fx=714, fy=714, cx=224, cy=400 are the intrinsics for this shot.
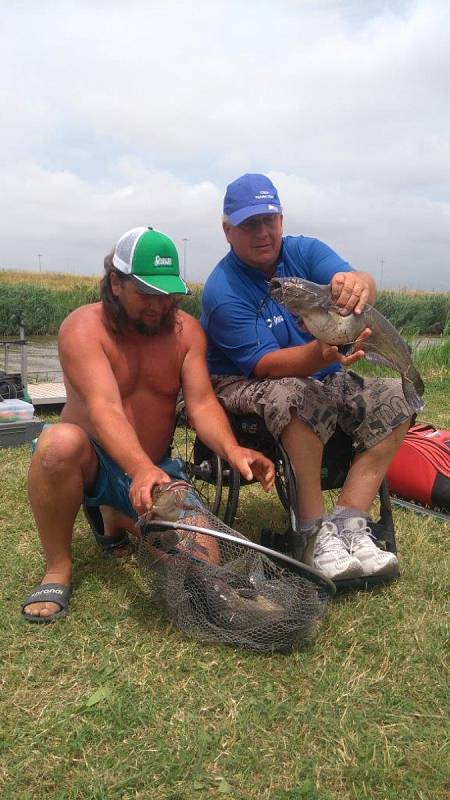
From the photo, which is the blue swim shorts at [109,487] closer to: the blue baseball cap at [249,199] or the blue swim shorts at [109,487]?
the blue swim shorts at [109,487]

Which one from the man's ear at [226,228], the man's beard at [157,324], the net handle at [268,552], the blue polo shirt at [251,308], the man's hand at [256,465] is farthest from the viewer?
the man's ear at [226,228]

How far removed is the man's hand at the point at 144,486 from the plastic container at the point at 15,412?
3575 millimetres

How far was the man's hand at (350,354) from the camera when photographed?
2906 millimetres

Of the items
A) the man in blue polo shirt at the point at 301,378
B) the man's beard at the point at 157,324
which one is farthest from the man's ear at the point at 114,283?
the man in blue polo shirt at the point at 301,378

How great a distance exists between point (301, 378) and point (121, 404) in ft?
2.65

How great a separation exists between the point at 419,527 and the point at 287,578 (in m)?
1.72

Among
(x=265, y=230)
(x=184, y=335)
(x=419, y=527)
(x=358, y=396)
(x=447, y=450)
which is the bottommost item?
(x=419, y=527)

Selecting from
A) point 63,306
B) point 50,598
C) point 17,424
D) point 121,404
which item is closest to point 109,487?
point 121,404

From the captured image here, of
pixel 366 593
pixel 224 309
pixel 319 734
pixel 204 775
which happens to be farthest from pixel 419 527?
pixel 204 775

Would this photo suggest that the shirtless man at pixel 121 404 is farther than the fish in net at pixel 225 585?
Yes

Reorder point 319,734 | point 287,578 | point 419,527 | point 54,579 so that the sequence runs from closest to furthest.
A: 1. point 319,734
2. point 287,578
3. point 54,579
4. point 419,527

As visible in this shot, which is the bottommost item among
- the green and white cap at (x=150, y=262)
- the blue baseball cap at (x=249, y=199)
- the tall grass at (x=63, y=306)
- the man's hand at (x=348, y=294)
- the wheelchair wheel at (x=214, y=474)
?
the tall grass at (x=63, y=306)

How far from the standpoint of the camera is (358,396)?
330 centimetres

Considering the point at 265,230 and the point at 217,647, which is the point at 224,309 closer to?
the point at 265,230
